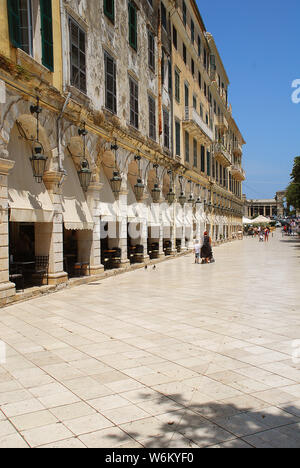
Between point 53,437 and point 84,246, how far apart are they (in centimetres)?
1055

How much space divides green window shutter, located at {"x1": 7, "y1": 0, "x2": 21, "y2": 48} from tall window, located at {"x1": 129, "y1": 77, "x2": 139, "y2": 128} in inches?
304

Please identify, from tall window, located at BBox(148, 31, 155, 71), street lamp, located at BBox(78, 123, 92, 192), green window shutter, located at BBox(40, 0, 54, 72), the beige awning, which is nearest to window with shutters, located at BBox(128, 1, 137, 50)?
tall window, located at BBox(148, 31, 155, 71)

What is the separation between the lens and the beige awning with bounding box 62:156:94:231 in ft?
39.5

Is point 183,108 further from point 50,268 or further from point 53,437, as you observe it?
point 53,437

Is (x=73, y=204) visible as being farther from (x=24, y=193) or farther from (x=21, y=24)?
(x=21, y=24)

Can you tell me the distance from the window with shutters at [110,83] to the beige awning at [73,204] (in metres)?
3.15

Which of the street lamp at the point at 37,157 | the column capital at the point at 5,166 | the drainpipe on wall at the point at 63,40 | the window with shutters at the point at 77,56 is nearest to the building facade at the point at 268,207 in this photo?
the window with shutters at the point at 77,56

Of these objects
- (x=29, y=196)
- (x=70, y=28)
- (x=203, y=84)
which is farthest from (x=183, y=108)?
(x=29, y=196)

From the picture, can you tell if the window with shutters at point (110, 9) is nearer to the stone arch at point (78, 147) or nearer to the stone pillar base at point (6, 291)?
the stone arch at point (78, 147)

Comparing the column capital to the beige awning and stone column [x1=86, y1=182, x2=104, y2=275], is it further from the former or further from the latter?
stone column [x1=86, y1=182, x2=104, y2=275]

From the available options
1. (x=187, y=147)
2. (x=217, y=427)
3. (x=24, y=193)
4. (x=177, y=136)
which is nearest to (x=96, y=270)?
(x=24, y=193)

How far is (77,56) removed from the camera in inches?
484

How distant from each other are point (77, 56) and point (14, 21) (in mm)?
3308

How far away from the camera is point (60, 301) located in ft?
31.7
